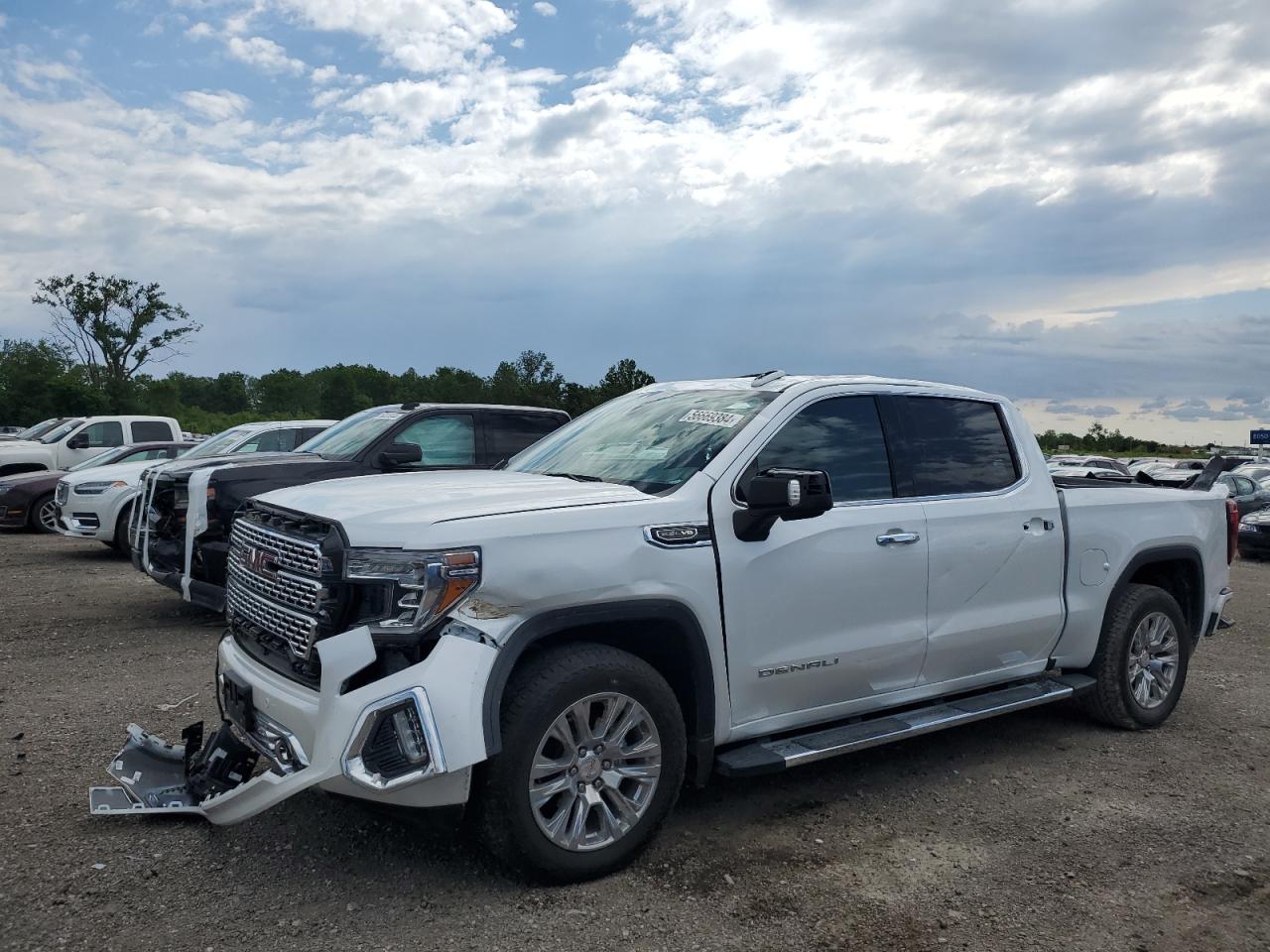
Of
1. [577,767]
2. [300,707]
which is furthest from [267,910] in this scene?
[577,767]

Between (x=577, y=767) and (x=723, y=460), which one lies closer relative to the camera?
(x=577, y=767)

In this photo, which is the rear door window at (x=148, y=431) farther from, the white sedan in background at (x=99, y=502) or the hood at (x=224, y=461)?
the hood at (x=224, y=461)

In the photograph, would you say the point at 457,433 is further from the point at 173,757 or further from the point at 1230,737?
the point at 1230,737

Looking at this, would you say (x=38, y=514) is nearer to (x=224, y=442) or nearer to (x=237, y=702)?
(x=224, y=442)

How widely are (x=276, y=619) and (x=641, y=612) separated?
1363mm

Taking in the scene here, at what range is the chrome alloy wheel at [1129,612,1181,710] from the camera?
5.89m

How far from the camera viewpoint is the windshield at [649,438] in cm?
434

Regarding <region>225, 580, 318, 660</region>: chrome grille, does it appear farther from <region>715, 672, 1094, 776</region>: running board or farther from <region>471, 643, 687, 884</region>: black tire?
<region>715, 672, 1094, 776</region>: running board

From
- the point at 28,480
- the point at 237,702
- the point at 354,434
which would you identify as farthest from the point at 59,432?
the point at 237,702

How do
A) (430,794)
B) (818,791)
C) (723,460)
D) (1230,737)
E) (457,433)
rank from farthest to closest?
(457,433) → (1230,737) → (818,791) → (723,460) → (430,794)

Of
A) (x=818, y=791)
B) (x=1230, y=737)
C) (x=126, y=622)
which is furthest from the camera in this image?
(x=126, y=622)

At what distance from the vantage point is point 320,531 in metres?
3.71

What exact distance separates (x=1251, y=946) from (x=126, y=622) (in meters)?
8.36

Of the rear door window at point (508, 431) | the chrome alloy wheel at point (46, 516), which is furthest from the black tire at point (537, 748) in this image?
the chrome alloy wheel at point (46, 516)
